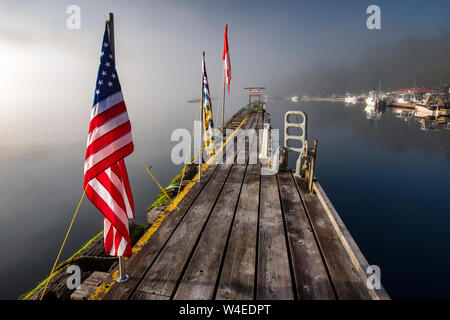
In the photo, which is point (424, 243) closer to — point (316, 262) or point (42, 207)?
point (316, 262)

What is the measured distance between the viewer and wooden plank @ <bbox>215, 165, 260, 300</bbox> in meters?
2.84

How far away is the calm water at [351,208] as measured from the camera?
7980 mm

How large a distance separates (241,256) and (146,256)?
1.50m

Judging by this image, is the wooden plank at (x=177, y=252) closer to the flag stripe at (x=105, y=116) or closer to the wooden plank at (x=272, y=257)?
the wooden plank at (x=272, y=257)

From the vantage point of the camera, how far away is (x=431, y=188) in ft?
50.2

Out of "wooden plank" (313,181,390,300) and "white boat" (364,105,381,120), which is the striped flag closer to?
"wooden plank" (313,181,390,300)

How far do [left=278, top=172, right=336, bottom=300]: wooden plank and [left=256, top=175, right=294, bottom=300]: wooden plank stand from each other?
0.39 feet

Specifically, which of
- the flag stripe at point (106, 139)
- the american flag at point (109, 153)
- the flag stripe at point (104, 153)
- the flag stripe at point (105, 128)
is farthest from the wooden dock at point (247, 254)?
the flag stripe at point (105, 128)

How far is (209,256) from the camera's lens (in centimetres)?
348

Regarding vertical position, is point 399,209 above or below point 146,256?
below

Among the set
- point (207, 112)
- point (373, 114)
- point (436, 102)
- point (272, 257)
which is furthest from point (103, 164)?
point (373, 114)

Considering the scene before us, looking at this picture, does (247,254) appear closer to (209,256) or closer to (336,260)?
(209,256)

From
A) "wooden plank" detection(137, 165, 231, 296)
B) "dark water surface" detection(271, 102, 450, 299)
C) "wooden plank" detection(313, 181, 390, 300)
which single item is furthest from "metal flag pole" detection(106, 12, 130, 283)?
"dark water surface" detection(271, 102, 450, 299)

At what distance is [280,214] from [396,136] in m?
41.3
